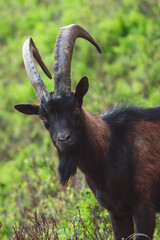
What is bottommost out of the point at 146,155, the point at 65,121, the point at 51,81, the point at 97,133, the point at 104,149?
the point at 146,155

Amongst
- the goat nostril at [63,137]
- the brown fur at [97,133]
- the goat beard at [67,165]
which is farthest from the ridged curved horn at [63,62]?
the goat beard at [67,165]

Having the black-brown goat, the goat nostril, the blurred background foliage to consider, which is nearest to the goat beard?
the black-brown goat

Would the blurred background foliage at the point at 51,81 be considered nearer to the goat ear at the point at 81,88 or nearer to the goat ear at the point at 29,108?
the goat ear at the point at 29,108

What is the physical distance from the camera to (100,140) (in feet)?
17.1

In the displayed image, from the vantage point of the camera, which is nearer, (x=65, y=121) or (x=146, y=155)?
(x=65, y=121)

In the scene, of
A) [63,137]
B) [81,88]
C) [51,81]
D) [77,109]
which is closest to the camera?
[63,137]

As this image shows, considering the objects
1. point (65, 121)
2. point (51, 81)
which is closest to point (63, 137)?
point (65, 121)

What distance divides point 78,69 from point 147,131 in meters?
8.70

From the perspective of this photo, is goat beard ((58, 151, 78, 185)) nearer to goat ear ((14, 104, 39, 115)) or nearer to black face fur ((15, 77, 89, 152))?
black face fur ((15, 77, 89, 152))

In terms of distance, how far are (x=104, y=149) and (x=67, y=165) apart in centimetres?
47

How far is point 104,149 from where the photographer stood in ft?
17.2

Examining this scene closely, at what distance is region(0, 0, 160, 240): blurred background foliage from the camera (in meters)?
8.93

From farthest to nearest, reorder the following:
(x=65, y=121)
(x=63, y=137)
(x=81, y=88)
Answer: (x=81, y=88) → (x=65, y=121) → (x=63, y=137)

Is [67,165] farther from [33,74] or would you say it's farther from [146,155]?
[33,74]
